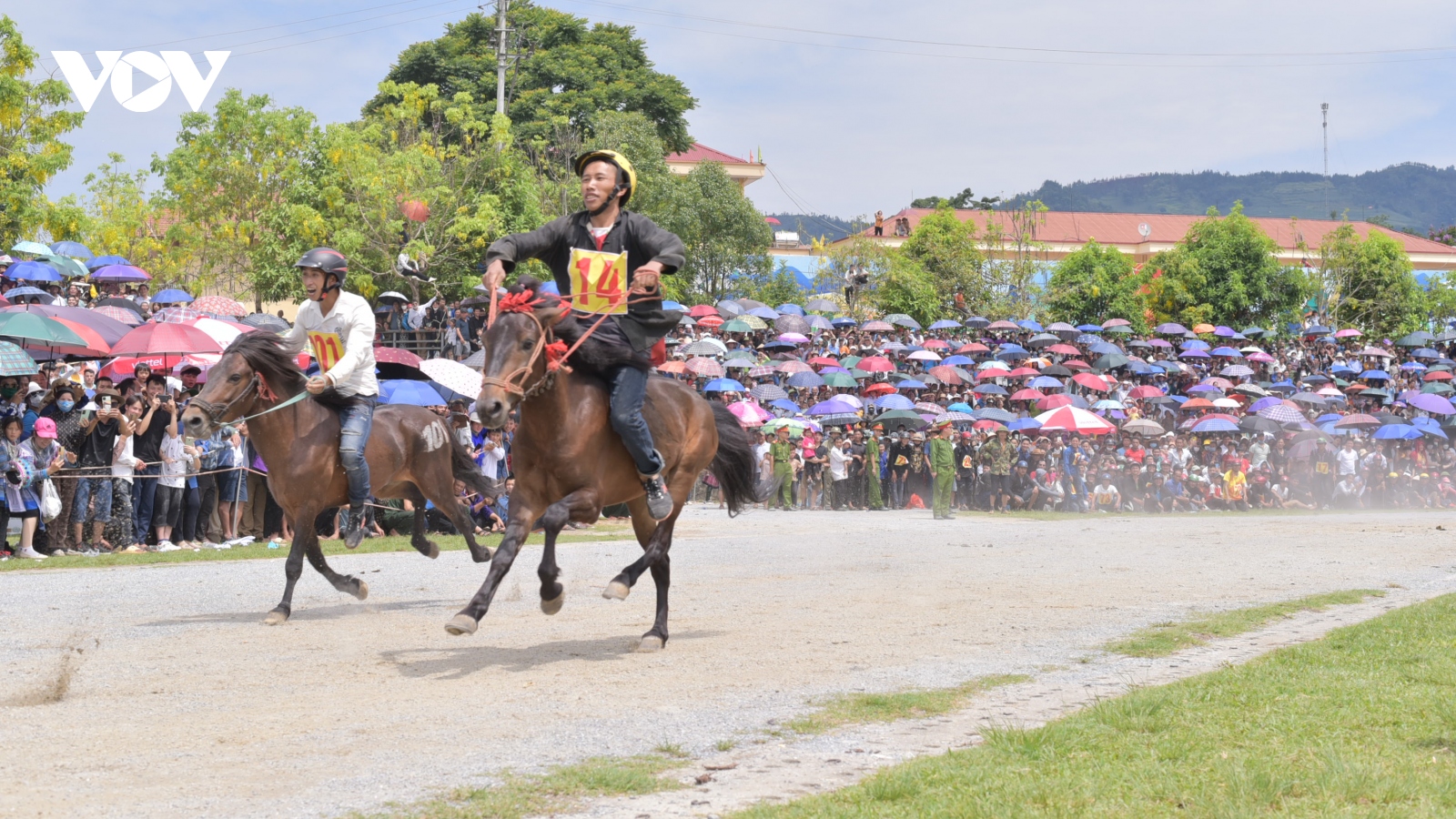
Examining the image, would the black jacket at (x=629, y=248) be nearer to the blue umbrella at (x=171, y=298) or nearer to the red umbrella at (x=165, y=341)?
the red umbrella at (x=165, y=341)

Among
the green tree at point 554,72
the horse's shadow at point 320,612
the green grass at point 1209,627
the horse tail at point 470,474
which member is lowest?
the green grass at point 1209,627

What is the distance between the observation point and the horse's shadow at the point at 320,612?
10.3m

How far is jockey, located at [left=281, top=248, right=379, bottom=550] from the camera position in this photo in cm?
1070

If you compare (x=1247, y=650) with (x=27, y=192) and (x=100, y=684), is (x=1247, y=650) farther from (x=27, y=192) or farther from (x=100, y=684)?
(x=27, y=192)

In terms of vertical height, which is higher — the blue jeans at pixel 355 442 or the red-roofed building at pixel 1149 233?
the red-roofed building at pixel 1149 233

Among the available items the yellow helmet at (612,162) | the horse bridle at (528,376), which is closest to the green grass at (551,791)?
the horse bridle at (528,376)

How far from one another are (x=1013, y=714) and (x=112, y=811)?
424 cm

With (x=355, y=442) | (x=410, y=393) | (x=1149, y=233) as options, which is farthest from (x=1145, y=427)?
(x=1149, y=233)

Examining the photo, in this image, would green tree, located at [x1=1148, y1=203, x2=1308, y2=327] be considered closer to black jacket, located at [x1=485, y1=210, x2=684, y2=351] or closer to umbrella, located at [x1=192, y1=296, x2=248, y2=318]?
umbrella, located at [x1=192, y1=296, x2=248, y2=318]

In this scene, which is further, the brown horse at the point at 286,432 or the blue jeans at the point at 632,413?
the brown horse at the point at 286,432

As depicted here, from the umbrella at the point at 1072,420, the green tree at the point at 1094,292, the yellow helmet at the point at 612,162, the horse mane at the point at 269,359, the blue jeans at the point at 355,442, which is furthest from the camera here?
the green tree at the point at 1094,292

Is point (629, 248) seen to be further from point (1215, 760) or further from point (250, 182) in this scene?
point (250, 182)

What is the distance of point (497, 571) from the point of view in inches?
321

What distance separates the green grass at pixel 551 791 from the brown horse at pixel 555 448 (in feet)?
7.46
